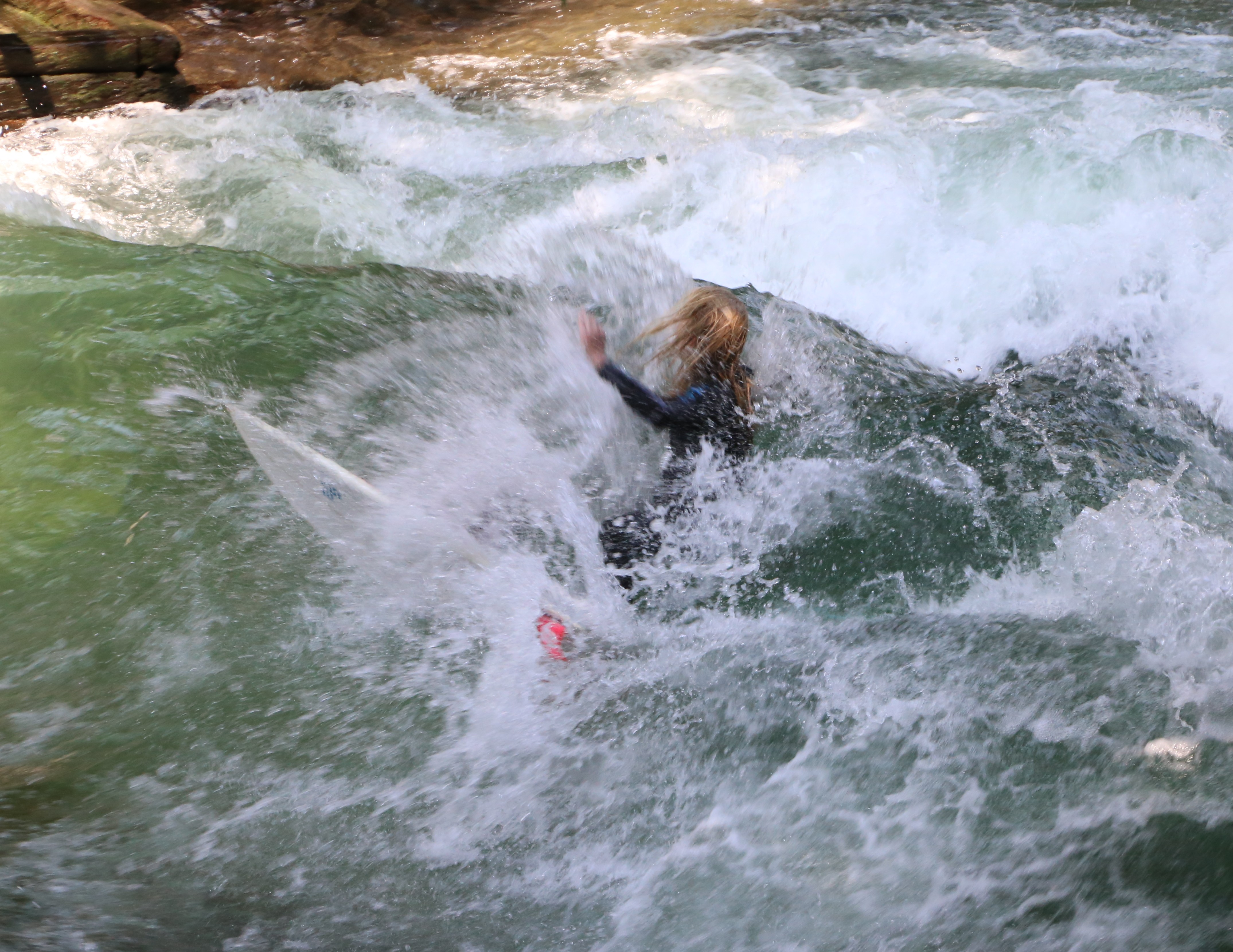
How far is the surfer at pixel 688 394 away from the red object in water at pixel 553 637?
12.5 inches

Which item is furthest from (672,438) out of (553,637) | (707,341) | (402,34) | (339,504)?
(402,34)

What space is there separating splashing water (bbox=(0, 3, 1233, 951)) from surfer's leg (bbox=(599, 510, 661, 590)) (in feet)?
0.20

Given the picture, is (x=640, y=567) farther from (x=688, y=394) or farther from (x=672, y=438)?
(x=688, y=394)

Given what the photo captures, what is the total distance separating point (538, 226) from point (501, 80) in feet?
7.53

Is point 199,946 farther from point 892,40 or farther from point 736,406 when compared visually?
point 892,40

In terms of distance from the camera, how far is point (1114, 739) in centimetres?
265

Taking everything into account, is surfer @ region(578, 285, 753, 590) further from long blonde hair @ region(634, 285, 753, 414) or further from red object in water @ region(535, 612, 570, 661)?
red object in water @ region(535, 612, 570, 661)

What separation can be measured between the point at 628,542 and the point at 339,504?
95 cm

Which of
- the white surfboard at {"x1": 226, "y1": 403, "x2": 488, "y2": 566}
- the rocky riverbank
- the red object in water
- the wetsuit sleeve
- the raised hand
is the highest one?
the rocky riverbank

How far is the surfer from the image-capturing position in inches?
111

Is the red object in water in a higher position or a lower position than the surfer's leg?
lower

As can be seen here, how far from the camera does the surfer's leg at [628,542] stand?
3.00 metres

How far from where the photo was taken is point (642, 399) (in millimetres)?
2811

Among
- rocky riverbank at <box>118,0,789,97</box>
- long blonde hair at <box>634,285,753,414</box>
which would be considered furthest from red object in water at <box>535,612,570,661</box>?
rocky riverbank at <box>118,0,789,97</box>
